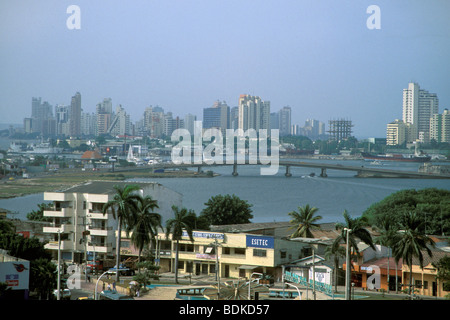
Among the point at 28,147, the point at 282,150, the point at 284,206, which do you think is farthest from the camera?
the point at 28,147

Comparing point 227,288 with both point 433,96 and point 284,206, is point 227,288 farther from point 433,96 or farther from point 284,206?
point 433,96

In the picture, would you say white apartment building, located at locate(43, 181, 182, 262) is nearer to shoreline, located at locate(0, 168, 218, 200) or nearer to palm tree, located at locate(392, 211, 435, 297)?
palm tree, located at locate(392, 211, 435, 297)

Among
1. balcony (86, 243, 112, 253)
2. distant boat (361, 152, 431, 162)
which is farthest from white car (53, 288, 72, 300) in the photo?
distant boat (361, 152, 431, 162)

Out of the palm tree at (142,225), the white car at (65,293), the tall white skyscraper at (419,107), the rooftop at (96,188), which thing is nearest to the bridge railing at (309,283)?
the palm tree at (142,225)

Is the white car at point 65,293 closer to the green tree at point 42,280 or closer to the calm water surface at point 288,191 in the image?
the green tree at point 42,280

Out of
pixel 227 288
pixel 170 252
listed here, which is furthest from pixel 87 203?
pixel 227 288
